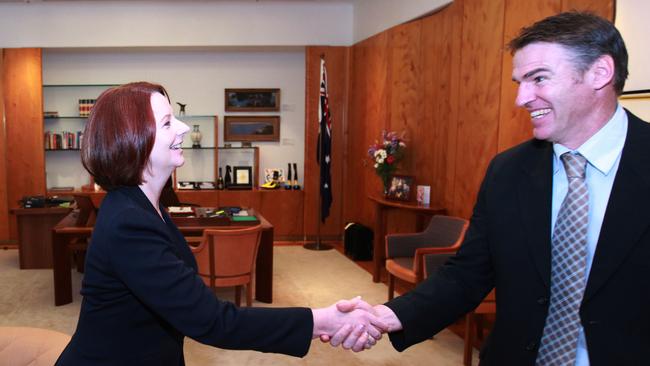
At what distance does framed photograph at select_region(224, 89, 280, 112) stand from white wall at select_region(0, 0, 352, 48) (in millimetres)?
796

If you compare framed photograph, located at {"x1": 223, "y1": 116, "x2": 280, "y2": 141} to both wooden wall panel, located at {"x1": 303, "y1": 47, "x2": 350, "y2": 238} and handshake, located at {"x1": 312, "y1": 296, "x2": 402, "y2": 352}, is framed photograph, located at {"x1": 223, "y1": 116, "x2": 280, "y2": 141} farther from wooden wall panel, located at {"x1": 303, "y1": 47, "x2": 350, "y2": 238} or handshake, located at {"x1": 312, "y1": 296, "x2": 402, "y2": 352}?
handshake, located at {"x1": 312, "y1": 296, "x2": 402, "y2": 352}

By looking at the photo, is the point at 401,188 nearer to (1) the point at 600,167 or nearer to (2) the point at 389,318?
(2) the point at 389,318

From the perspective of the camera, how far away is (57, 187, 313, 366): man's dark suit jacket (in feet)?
4.18

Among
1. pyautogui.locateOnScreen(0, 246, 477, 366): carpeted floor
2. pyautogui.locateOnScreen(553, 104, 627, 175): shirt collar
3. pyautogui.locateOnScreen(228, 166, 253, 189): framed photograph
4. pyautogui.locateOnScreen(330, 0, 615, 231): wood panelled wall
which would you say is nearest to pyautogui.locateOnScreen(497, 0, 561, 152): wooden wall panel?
pyautogui.locateOnScreen(330, 0, 615, 231): wood panelled wall

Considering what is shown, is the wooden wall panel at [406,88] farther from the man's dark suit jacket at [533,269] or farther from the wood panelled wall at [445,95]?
the man's dark suit jacket at [533,269]

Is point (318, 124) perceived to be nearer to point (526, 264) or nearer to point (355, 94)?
point (355, 94)

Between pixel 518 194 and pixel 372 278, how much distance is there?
4.39 m

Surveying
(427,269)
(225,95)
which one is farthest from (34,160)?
(427,269)

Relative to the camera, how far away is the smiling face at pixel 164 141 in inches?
55.3

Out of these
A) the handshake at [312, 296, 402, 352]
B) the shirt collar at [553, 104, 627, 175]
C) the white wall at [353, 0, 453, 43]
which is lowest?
the handshake at [312, 296, 402, 352]

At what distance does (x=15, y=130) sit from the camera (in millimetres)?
7145

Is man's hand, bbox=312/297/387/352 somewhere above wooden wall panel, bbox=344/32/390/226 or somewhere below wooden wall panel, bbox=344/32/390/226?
below

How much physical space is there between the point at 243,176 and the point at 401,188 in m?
3.20

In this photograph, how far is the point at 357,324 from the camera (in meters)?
1.81
